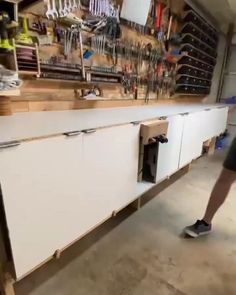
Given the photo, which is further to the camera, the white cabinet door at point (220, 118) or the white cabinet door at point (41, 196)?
the white cabinet door at point (220, 118)

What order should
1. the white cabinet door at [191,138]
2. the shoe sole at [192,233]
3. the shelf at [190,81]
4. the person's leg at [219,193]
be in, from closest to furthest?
the person's leg at [219,193] → the shoe sole at [192,233] → the white cabinet door at [191,138] → the shelf at [190,81]

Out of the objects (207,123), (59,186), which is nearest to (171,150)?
(207,123)

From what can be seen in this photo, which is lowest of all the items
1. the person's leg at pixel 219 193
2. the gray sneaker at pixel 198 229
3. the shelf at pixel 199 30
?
the gray sneaker at pixel 198 229

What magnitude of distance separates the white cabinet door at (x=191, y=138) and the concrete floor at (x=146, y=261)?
1.94 ft

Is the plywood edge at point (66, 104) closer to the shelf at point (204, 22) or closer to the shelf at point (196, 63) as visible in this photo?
the shelf at point (196, 63)

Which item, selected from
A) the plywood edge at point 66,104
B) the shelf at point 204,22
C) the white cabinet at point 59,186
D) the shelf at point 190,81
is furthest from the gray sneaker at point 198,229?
the shelf at point 204,22

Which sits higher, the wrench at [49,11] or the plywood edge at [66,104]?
the wrench at [49,11]

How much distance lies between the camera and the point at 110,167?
137 centimetres

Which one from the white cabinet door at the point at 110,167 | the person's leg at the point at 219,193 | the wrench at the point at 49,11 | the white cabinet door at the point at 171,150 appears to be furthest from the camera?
the white cabinet door at the point at 171,150

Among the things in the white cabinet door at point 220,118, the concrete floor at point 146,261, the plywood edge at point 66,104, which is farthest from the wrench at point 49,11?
the white cabinet door at point 220,118

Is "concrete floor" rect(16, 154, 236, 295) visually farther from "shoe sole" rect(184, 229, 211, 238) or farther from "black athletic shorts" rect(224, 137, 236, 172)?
"black athletic shorts" rect(224, 137, 236, 172)

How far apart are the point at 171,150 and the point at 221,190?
1.86ft

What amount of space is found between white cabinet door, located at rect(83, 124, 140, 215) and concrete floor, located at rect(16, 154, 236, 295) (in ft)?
0.94

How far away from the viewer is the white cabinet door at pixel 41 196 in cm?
89
